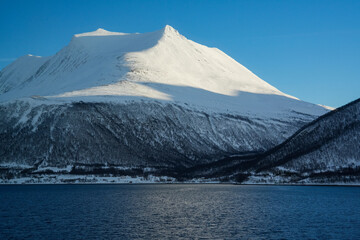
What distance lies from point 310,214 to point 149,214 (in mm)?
38272

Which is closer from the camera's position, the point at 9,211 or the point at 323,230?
the point at 323,230

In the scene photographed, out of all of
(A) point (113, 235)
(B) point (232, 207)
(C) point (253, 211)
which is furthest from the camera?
(B) point (232, 207)

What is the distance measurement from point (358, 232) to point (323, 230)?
590cm

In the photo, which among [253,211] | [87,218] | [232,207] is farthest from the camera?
[232,207]

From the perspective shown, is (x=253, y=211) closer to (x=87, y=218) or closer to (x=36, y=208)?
(x=87, y=218)

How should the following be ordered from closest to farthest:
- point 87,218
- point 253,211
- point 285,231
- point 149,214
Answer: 1. point 285,231
2. point 87,218
3. point 149,214
4. point 253,211

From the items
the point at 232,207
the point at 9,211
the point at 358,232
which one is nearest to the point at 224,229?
the point at 358,232

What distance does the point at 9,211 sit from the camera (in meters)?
107

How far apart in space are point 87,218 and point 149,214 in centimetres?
1521

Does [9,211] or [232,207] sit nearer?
[9,211]

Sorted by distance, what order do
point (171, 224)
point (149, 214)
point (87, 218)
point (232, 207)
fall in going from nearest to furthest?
point (171, 224) < point (87, 218) < point (149, 214) < point (232, 207)

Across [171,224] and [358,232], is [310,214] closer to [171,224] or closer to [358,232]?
[358,232]

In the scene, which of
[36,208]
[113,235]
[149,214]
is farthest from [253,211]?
[36,208]

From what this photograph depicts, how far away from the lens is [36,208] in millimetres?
116000
